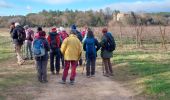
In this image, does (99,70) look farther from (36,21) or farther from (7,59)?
(36,21)

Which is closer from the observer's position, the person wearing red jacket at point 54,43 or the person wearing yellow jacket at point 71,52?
the person wearing yellow jacket at point 71,52

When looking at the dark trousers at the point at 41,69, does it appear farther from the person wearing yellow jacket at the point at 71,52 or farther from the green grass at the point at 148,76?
the green grass at the point at 148,76

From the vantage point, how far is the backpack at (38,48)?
1617cm

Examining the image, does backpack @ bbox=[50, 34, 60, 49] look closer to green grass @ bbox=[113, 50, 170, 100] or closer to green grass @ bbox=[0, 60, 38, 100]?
green grass @ bbox=[0, 60, 38, 100]

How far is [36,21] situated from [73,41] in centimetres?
7233

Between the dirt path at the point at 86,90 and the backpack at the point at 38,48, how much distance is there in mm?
1152

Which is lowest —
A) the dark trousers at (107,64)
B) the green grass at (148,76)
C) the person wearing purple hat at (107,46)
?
the green grass at (148,76)

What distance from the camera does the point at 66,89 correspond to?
15.1m

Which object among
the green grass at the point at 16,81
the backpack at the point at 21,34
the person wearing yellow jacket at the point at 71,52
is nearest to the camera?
the green grass at the point at 16,81

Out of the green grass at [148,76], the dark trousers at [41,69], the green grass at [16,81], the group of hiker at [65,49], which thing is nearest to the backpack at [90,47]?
the group of hiker at [65,49]

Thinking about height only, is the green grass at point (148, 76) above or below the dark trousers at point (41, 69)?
below

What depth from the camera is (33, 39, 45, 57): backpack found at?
1617 centimetres

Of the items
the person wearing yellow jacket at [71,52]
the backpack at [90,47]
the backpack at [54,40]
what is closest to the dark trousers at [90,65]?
the backpack at [90,47]

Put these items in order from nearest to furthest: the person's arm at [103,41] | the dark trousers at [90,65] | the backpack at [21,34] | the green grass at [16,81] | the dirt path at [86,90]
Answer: the dirt path at [86,90] → the green grass at [16,81] → the dark trousers at [90,65] → the person's arm at [103,41] → the backpack at [21,34]
